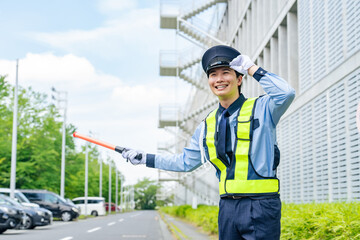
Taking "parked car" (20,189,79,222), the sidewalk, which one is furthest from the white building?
"parked car" (20,189,79,222)

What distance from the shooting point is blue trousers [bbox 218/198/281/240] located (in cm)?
278

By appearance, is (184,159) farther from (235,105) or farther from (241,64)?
(241,64)

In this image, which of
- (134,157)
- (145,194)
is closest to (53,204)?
(134,157)

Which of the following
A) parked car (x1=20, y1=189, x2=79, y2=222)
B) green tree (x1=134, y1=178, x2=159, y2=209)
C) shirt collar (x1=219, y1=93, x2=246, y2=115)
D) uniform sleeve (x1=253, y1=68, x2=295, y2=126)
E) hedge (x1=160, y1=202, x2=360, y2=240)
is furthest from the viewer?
green tree (x1=134, y1=178, x2=159, y2=209)

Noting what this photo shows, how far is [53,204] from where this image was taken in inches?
1211

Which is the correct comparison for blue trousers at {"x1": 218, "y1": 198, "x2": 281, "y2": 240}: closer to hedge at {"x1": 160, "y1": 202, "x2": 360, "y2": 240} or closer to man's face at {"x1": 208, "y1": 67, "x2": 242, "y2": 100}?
man's face at {"x1": 208, "y1": 67, "x2": 242, "y2": 100}

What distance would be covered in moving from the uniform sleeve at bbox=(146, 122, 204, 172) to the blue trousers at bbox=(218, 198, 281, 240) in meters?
0.52

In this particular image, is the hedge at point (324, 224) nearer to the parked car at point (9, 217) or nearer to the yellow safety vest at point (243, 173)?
the yellow safety vest at point (243, 173)

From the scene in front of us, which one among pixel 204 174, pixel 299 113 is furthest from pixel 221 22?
pixel 299 113

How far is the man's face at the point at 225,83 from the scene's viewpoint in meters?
3.04

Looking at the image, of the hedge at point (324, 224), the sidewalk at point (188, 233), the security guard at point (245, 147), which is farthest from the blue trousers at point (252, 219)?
the sidewalk at point (188, 233)

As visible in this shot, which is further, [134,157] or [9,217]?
[9,217]

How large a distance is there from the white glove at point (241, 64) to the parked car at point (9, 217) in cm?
1533

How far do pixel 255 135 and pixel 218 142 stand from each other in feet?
0.75
